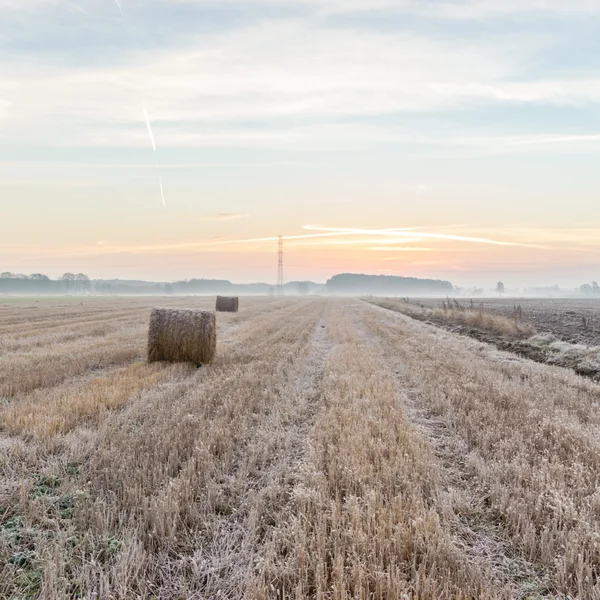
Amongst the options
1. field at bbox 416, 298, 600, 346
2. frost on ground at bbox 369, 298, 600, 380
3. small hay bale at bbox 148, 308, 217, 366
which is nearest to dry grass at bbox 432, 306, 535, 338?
frost on ground at bbox 369, 298, 600, 380

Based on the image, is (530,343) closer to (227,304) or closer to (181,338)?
(181,338)

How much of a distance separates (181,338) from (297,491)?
841cm

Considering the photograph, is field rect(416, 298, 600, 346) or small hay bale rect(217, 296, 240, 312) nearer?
field rect(416, 298, 600, 346)

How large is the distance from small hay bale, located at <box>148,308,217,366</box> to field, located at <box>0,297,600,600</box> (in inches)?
111

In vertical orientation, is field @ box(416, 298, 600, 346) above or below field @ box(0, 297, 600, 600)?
above

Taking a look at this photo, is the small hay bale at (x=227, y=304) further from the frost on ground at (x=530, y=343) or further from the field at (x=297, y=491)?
the field at (x=297, y=491)

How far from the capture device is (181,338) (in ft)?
38.4

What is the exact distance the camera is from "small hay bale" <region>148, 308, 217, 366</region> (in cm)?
1170

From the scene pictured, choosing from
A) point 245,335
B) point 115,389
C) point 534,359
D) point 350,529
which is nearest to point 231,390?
point 115,389

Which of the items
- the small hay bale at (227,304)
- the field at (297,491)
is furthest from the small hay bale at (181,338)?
the small hay bale at (227,304)

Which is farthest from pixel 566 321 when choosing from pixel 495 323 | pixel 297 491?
pixel 297 491

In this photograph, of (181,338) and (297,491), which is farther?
(181,338)

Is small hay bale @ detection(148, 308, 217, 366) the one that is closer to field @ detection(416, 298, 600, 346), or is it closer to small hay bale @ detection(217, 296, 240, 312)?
field @ detection(416, 298, 600, 346)

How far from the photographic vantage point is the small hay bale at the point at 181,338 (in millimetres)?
11695
